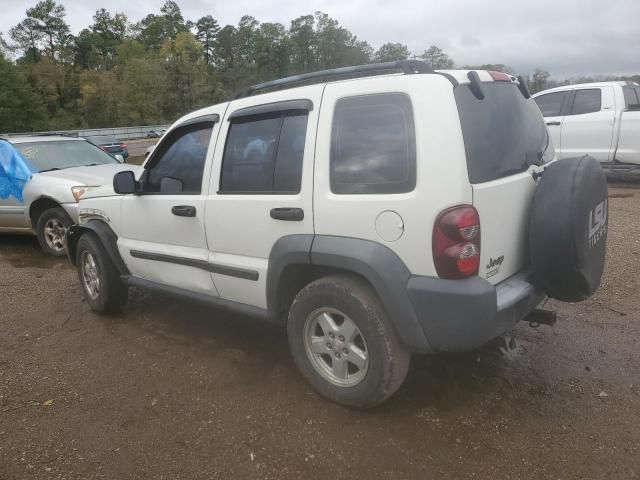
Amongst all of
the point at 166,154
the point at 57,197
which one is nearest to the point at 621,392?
the point at 166,154

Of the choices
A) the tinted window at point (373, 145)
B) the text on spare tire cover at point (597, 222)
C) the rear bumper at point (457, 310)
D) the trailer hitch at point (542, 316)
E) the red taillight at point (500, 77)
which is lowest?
the trailer hitch at point (542, 316)

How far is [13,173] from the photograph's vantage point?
687 centimetres

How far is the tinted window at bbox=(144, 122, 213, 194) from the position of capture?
11.7 ft

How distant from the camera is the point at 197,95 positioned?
7581 centimetres

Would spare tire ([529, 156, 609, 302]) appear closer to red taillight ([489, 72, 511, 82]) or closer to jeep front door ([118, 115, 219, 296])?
red taillight ([489, 72, 511, 82])

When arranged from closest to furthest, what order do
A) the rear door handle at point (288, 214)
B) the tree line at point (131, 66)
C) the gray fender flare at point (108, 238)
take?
the rear door handle at point (288, 214), the gray fender flare at point (108, 238), the tree line at point (131, 66)

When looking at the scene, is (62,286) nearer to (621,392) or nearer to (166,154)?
(166,154)

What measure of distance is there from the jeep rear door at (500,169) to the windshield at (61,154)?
6.23 m

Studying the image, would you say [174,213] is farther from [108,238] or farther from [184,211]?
[108,238]

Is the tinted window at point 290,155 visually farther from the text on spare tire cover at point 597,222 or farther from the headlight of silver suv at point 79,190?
the headlight of silver suv at point 79,190

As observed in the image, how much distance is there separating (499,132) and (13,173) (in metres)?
6.64

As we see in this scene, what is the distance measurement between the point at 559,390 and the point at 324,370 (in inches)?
56.4

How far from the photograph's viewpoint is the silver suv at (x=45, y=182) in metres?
6.41

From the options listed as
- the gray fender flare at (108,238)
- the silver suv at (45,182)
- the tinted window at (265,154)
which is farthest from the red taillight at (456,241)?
the silver suv at (45,182)
